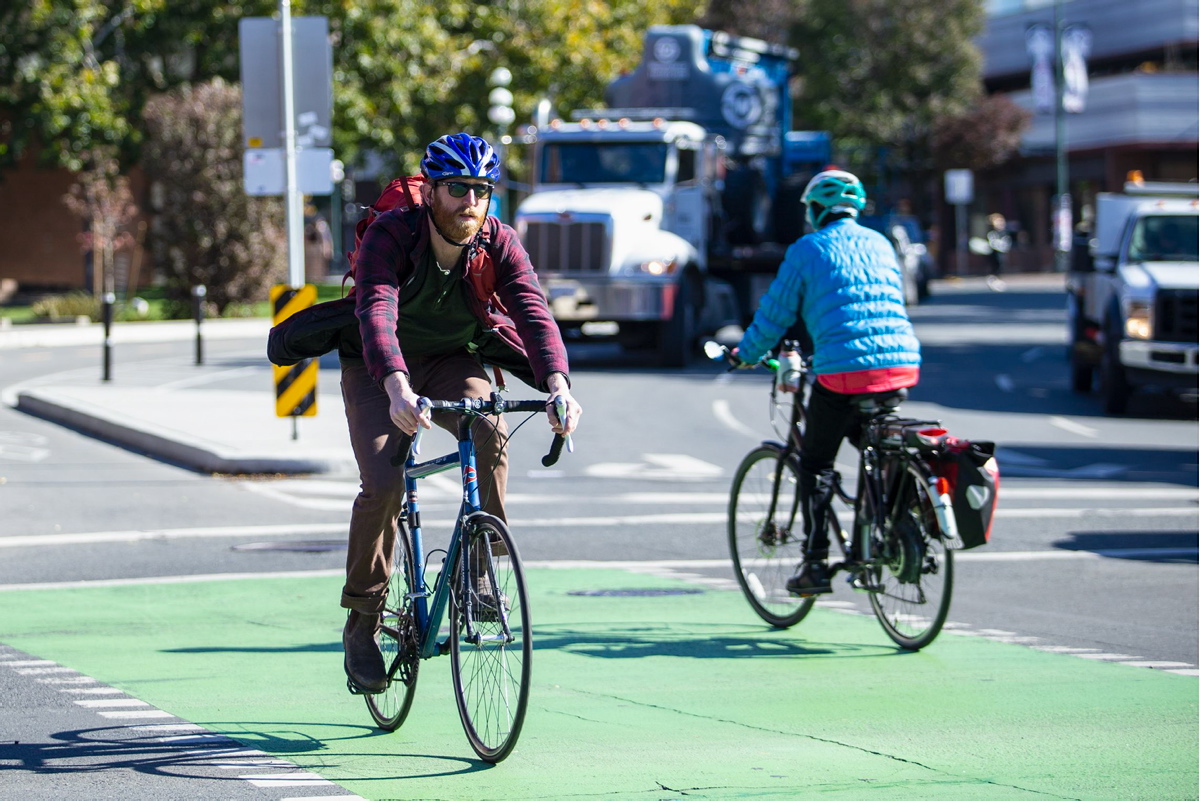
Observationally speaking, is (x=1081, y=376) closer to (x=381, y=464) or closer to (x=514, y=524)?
(x=514, y=524)

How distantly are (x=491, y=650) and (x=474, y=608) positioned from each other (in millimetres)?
146

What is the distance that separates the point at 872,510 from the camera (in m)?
7.88

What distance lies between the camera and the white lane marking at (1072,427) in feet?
60.9

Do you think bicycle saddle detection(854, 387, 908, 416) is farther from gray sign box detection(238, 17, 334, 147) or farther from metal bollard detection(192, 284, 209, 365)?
metal bollard detection(192, 284, 209, 365)

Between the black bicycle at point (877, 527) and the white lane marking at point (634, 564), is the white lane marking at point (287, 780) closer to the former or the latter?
the black bicycle at point (877, 527)

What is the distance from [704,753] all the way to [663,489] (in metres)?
8.40

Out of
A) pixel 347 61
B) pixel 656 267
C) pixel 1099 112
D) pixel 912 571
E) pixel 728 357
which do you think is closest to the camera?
pixel 912 571

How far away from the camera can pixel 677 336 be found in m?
25.0

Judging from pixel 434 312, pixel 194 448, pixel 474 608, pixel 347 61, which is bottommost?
pixel 194 448

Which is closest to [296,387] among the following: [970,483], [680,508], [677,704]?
[680,508]

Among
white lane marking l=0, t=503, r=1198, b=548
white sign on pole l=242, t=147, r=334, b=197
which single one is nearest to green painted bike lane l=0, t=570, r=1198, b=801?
white lane marking l=0, t=503, r=1198, b=548

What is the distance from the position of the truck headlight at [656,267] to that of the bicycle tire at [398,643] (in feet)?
60.4

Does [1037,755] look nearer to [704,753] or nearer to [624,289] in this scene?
[704,753]

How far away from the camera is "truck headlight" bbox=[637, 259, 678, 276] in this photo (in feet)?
80.4
